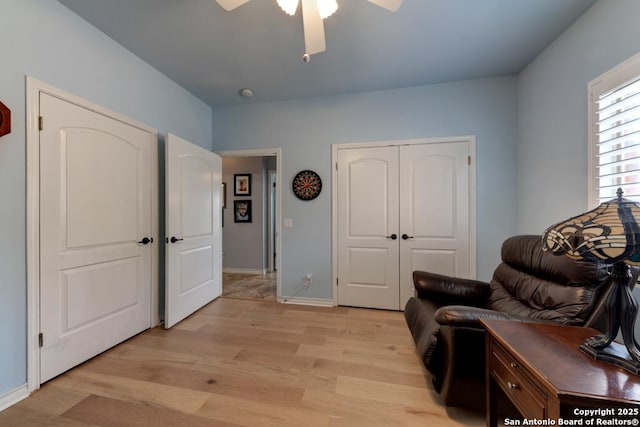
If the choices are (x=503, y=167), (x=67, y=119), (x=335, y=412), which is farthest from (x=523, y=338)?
(x=67, y=119)

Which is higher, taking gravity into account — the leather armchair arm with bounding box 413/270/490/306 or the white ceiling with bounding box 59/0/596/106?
the white ceiling with bounding box 59/0/596/106

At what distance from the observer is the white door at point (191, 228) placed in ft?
8.19

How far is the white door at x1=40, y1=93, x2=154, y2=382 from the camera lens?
66.6 inches

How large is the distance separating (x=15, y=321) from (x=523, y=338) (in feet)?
9.04

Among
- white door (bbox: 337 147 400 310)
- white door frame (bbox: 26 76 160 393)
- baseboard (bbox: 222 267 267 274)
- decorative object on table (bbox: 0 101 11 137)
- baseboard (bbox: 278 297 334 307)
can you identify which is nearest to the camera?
decorative object on table (bbox: 0 101 11 137)

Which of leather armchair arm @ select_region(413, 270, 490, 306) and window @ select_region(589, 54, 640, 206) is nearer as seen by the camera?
window @ select_region(589, 54, 640, 206)

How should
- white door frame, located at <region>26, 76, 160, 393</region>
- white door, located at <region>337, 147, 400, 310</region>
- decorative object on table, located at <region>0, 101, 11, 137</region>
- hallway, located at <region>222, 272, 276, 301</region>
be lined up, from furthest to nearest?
1. hallway, located at <region>222, 272, 276, 301</region>
2. white door, located at <region>337, 147, 400, 310</region>
3. white door frame, located at <region>26, 76, 160, 393</region>
4. decorative object on table, located at <region>0, 101, 11, 137</region>

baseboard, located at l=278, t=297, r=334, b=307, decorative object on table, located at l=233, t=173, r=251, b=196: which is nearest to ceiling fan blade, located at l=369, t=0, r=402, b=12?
baseboard, located at l=278, t=297, r=334, b=307

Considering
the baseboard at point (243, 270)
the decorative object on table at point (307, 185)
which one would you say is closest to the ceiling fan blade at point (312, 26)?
the decorative object on table at point (307, 185)

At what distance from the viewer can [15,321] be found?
5.00ft

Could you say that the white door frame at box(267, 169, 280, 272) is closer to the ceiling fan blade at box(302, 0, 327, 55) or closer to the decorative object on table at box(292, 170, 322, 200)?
the decorative object on table at box(292, 170, 322, 200)

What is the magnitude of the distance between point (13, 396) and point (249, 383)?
138 cm

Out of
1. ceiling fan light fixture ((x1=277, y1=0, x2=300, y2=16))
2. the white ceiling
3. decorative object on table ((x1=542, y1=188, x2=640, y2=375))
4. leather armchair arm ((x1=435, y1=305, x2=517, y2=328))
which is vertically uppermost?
the white ceiling

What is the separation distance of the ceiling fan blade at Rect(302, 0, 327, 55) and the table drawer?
200 centimetres
